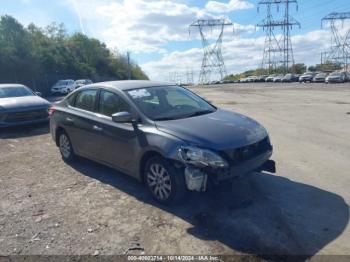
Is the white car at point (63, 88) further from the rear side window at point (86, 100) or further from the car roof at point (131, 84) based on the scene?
the car roof at point (131, 84)

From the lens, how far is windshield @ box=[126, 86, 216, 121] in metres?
5.30

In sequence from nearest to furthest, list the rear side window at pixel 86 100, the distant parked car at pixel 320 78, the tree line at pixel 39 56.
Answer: the rear side window at pixel 86 100 < the tree line at pixel 39 56 < the distant parked car at pixel 320 78

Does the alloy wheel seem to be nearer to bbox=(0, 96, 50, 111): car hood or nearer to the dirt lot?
the dirt lot

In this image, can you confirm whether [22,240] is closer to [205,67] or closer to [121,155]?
[121,155]

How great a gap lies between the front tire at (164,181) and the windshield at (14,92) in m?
8.87

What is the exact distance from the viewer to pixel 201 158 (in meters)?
4.36

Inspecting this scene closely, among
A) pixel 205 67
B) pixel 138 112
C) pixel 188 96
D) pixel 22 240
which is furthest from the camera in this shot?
pixel 205 67

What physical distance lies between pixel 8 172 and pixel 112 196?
2.72 meters

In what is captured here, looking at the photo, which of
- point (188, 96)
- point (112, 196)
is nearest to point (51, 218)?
point (112, 196)

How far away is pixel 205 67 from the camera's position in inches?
3812

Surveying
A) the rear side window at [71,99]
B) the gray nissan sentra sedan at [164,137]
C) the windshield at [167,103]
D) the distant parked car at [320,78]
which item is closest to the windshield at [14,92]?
the rear side window at [71,99]

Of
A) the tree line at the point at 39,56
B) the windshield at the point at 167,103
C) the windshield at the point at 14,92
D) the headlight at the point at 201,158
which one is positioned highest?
the tree line at the point at 39,56

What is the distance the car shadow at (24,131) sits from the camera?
1060cm

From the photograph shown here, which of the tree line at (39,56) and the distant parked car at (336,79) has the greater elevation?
the tree line at (39,56)
